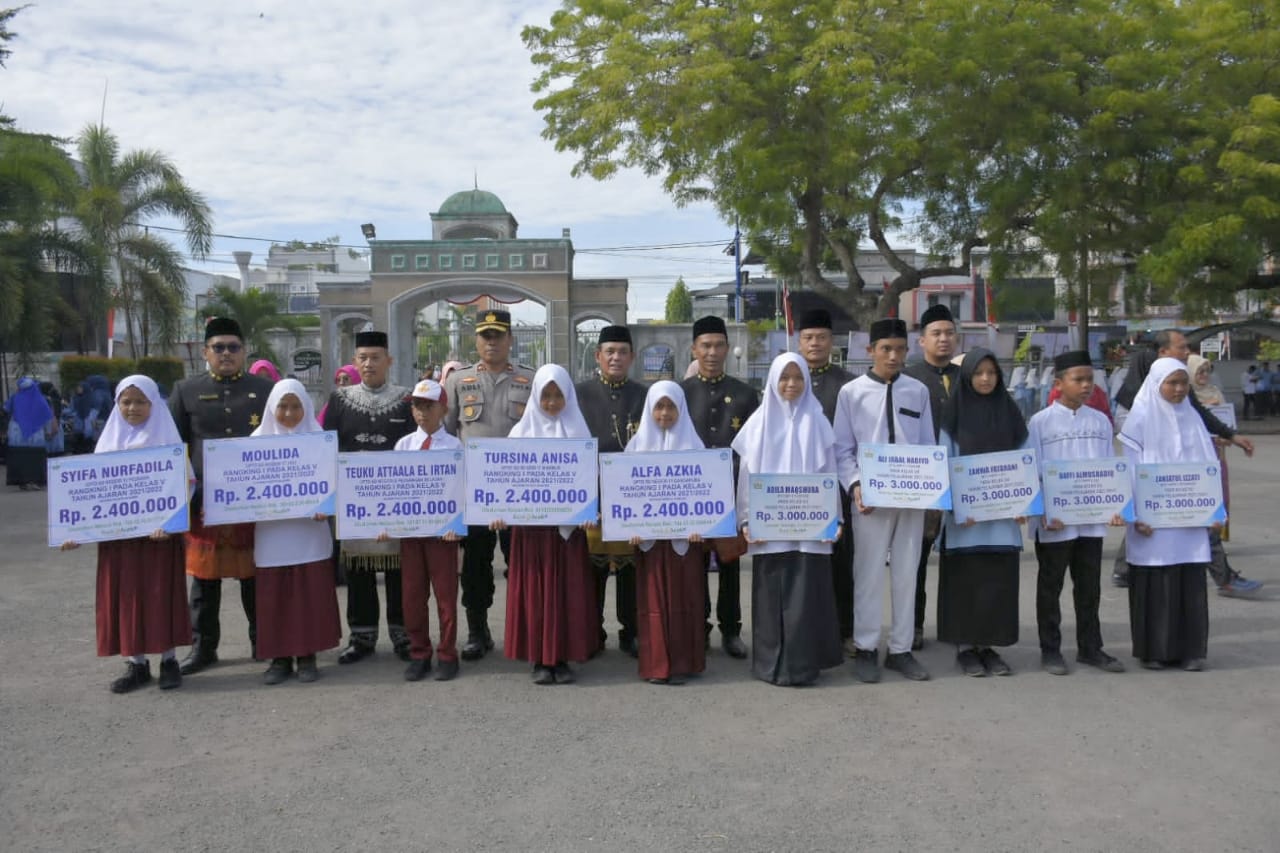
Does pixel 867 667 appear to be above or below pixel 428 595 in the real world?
below

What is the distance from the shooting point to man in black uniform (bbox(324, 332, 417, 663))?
5.72 meters

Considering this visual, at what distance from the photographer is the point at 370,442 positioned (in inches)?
237

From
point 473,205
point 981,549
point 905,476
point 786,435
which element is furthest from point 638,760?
point 473,205

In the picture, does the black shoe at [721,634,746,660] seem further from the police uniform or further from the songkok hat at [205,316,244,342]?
the songkok hat at [205,316,244,342]

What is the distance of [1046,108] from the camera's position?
19.1m

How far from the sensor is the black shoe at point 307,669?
5395 millimetres

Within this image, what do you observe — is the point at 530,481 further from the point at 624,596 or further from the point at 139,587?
the point at 139,587

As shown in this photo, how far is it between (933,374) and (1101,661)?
1.99 meters

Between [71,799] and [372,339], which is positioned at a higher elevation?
[372,339]

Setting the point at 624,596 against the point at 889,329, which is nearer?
the point at 889,329

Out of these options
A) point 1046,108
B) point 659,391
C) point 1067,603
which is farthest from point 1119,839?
point 1046,108

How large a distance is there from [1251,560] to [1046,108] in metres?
13.1

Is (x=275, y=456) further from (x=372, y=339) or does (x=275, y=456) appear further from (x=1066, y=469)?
(x=1066, y=469)

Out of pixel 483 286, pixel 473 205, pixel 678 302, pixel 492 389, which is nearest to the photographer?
pixel 492 389
